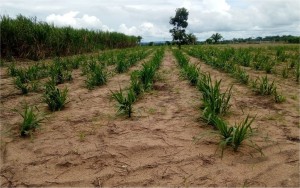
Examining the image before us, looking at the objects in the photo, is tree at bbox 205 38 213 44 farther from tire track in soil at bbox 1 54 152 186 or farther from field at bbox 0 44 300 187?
tire track in soil at bbox 1 54 152 186

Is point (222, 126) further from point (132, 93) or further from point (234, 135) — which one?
point (132, 93)

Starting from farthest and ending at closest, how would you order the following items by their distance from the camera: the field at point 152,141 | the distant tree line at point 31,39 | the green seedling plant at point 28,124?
the distant tree line at point 31,39
the green seedling plant at point 28,124
the field at point 152,141

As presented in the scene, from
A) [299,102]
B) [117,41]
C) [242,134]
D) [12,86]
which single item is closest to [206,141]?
[242,134]

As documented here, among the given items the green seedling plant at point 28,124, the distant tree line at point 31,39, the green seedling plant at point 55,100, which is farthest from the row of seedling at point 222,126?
the distant tree line at point 31,39

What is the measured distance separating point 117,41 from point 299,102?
27103mm

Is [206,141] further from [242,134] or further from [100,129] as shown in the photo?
[100,129]

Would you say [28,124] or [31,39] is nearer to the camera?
[28,124]

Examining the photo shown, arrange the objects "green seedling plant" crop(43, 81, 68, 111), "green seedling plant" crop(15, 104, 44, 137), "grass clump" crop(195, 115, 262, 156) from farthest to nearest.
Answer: "green seedling plant" crop(43, 81, 68, 111)
"green seedling plant" crop(15, 104, 44, 137)
"grass clump" crop(195, 115, 262, 156)

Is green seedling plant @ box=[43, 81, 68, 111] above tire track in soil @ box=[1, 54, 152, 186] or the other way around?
above

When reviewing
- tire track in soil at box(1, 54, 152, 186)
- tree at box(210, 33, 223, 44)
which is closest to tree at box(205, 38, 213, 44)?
tree at box(210, 33, 223, 44)

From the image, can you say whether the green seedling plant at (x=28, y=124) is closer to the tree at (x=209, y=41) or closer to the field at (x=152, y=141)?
the field at (x=152, y=141)

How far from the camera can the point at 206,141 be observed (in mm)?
3012

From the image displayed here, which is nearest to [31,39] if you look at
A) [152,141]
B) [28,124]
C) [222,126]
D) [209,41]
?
[28,124]

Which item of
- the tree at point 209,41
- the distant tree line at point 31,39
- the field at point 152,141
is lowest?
the tree at point 209,41
